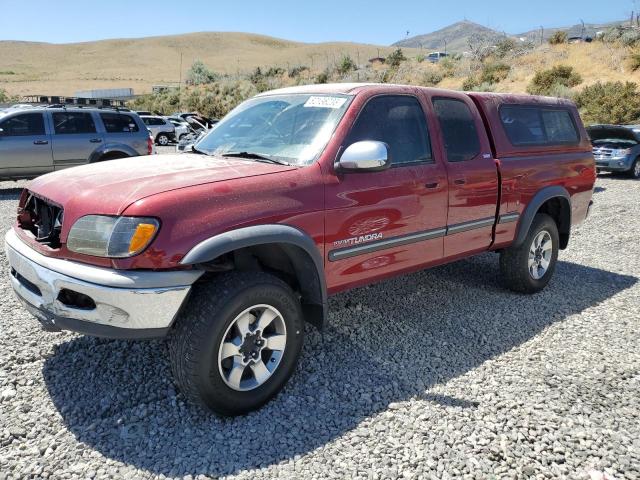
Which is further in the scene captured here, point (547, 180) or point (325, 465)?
point (547, 180)

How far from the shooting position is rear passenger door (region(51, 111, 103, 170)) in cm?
1061

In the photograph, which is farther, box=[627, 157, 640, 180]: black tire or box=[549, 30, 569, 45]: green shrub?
box=[549, 30, 569, 45]: green shrub

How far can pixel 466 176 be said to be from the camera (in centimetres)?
418

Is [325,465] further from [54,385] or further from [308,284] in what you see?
[54,385]

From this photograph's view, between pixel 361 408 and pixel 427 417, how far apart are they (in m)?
0.40

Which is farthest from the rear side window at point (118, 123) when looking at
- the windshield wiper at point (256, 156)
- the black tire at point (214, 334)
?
the black tire at point (214, 334)

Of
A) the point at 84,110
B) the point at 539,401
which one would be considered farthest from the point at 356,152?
the point at 84,110

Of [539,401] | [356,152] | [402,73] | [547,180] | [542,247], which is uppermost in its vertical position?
[402,73]

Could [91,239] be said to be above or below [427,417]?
above

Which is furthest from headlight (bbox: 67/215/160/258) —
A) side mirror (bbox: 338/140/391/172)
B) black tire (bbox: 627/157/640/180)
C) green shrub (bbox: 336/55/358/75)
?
green shrub (bbox: 336/55/358/75)

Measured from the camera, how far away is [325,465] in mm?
2666

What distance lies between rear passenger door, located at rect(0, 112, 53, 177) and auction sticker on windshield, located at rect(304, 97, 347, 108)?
871cm

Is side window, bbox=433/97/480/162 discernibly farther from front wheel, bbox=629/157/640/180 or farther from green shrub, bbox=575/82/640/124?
green shrub, bbox=575/82/640/124

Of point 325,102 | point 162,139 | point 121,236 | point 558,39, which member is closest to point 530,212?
point 325,102
